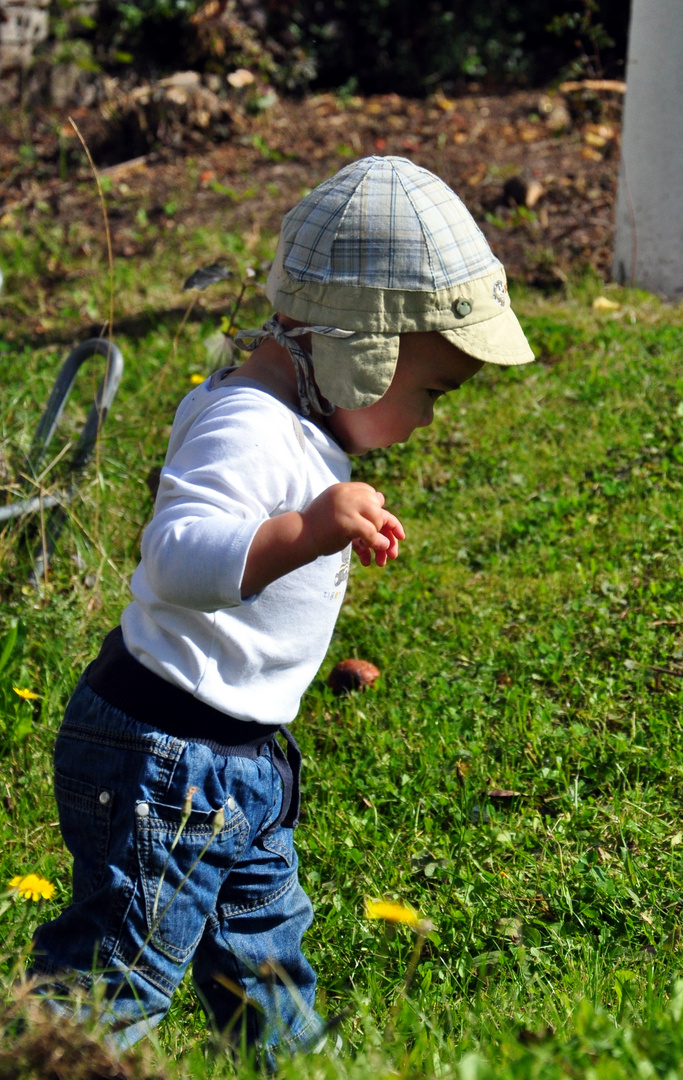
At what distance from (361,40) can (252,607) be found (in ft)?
30.4

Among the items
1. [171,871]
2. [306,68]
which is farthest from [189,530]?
[306,68]

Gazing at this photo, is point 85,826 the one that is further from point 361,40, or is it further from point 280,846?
point 361,40

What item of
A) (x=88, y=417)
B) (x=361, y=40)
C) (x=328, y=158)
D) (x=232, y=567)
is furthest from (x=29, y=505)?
(x=361, y=40)

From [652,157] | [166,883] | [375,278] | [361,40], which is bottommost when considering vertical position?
[166,883]

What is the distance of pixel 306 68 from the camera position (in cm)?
945

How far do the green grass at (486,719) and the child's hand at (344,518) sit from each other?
0.77m

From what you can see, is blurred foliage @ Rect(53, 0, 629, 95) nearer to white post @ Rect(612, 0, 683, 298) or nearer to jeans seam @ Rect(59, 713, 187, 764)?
white post @ Rect(612, 0, 683, 298)

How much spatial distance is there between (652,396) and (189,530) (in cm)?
344

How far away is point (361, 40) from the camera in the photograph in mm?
9891

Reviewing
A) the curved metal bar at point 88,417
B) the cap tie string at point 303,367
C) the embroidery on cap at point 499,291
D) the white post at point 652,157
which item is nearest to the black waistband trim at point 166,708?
the cap tie string at point 303,367

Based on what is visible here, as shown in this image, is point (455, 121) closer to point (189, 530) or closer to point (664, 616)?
point (664, 616)

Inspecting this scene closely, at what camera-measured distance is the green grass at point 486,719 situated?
83.0 inches

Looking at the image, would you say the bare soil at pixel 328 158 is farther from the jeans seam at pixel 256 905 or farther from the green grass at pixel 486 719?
the jeans seam at pixel 256 905

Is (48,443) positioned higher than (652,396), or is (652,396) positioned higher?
(48,443)
